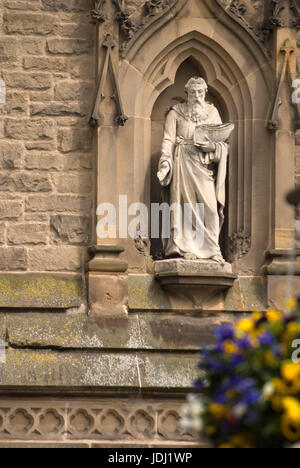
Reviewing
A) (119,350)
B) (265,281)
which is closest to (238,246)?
(265,281)

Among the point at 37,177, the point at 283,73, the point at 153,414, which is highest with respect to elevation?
the point at 283,73

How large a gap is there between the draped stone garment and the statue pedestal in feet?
0.40

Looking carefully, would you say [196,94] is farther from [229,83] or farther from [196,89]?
[229,83]

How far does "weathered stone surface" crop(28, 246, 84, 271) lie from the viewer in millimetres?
12727

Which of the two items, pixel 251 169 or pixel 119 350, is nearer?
pixel 119 350

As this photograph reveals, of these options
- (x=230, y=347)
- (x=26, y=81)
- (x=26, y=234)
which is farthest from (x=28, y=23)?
(x=230, y=347)

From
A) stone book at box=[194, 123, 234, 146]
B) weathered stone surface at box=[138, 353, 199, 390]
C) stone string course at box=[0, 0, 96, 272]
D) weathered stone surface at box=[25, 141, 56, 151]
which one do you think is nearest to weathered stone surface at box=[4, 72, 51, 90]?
stone string course at box=[0, 0, 96, 272]

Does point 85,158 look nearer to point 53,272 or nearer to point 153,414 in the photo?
point 53,272

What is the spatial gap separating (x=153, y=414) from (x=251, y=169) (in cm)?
262

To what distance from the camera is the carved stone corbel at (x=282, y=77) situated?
42.8 feet

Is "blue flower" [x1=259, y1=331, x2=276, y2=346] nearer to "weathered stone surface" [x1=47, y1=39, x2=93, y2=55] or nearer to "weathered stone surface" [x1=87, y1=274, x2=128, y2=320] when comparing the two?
"weathered stone surface" [x1=87, y1=274, x2=128, y2=320]

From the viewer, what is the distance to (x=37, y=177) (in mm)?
12852

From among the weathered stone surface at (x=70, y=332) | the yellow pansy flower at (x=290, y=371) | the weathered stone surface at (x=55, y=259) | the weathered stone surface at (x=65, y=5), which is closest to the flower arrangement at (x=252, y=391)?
the yellow pansy flower at (x=290, y=371)

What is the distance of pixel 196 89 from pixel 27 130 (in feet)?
5.38
